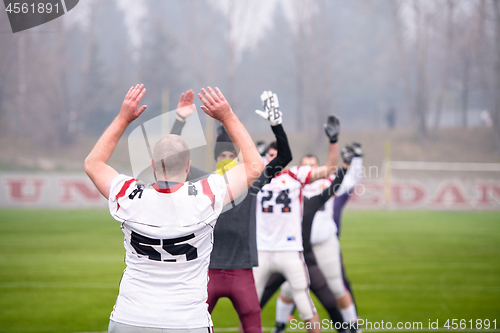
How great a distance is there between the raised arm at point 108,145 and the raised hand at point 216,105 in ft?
1.11

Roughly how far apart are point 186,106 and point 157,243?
6.93 ft

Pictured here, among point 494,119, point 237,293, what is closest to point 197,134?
point 237,293

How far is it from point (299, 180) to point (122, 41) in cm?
3993

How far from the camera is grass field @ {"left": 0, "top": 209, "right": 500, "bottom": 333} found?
6492 millimetres

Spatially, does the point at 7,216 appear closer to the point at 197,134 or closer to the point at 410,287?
the point at 410,287

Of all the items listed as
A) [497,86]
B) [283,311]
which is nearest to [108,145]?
[283,311]

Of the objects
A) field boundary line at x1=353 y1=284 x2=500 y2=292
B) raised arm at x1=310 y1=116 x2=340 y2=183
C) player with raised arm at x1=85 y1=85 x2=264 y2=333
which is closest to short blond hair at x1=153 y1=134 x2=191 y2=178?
player with raised arm at x1=85 y1=85 x2=264 y2=333

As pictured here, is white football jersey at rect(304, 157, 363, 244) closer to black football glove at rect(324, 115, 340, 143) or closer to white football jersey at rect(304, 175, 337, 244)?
white football jersey at rect(304, 175, 337, 244)

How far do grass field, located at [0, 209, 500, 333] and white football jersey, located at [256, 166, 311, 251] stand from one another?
1.66 metres

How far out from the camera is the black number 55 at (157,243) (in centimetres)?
253

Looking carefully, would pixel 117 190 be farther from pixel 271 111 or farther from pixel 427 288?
pixel 427 288

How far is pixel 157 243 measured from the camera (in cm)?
253

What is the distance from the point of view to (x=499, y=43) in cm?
2994

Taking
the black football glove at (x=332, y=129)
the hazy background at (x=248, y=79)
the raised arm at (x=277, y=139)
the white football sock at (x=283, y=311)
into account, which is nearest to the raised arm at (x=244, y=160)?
the raised arm at (x=277, y=139)
